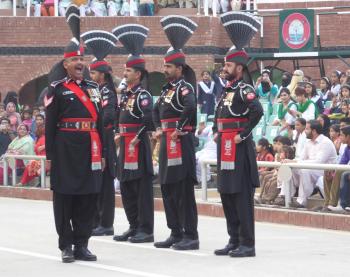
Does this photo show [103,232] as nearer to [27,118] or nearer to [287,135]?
[287,135]

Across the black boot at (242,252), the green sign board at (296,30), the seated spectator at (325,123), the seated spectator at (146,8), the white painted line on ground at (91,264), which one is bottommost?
the white painted line on ground at (91,264)

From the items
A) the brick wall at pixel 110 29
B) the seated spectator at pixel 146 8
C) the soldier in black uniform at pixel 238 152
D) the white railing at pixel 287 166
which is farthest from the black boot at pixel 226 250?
the seated spectator at pixel 146 8

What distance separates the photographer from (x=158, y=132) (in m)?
13.8

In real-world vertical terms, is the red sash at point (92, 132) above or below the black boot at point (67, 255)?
above

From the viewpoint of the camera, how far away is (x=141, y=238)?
46.2ft

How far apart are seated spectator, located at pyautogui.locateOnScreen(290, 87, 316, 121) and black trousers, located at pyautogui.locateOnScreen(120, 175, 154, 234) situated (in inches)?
269

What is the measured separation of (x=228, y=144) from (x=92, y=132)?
57.4 inches

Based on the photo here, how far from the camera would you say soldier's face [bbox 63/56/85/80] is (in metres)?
12.5

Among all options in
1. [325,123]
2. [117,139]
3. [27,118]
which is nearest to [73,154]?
[117,139]

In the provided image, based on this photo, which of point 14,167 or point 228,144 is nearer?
point 228,144

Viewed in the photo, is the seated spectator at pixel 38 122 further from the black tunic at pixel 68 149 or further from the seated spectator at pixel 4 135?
the black tunic at pixel 68 149

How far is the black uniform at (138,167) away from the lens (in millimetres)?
14212

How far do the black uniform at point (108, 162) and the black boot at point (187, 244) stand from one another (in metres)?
1.81

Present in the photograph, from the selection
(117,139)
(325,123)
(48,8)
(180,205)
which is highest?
(48,8)
